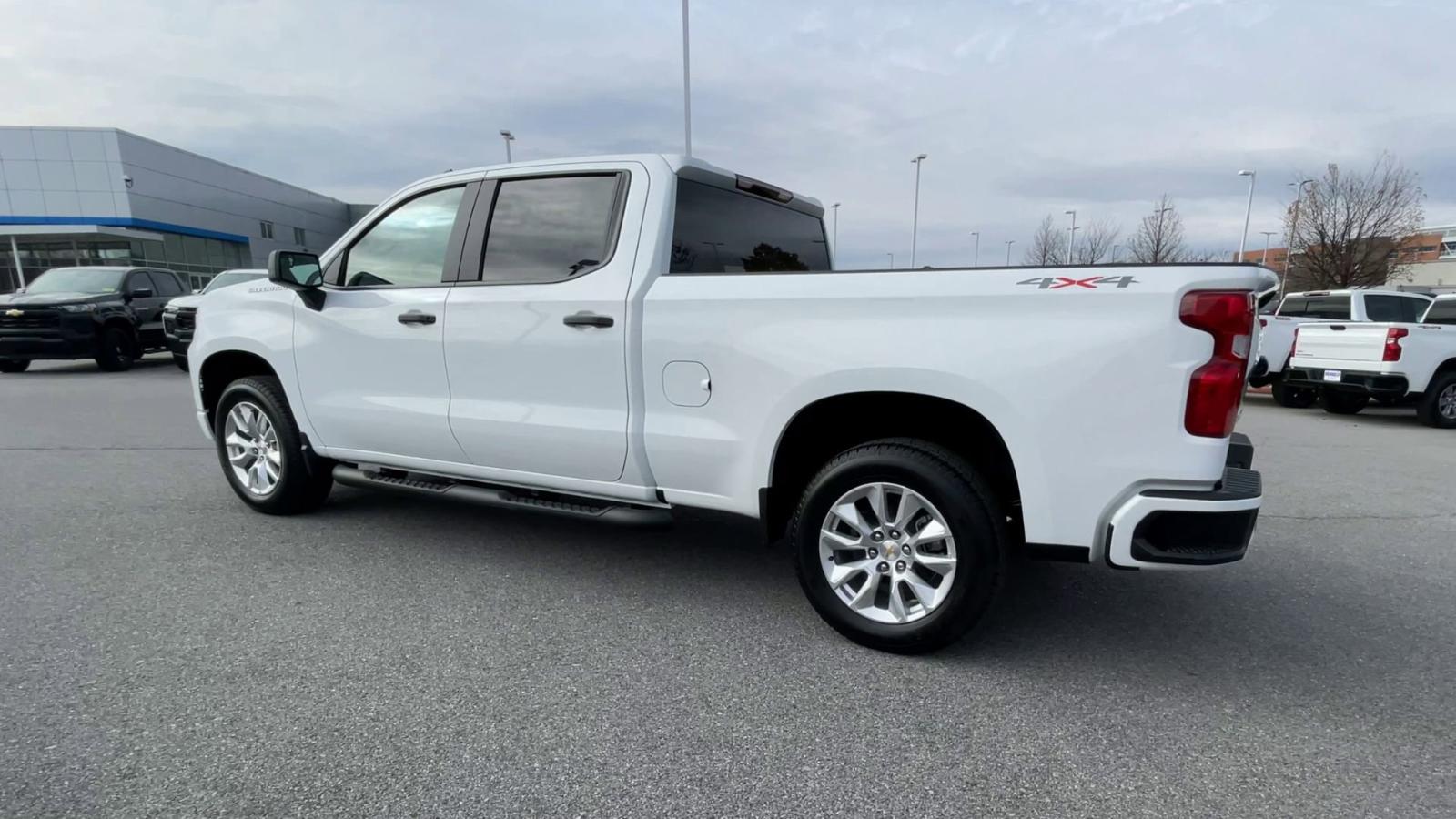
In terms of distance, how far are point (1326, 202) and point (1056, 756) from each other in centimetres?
3016

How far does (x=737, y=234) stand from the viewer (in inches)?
154

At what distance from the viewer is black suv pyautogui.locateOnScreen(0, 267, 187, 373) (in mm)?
12578

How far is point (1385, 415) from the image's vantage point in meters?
10.7

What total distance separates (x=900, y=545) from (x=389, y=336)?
9.11 feet

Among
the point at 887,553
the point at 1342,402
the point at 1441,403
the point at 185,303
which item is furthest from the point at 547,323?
the point at 185,303

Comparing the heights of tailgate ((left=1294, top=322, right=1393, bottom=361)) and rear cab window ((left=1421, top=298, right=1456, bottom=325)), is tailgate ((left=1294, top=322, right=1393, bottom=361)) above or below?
below

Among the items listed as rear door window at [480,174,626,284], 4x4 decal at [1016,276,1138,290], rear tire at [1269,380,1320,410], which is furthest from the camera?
rear tire at [1269,380,1320,410]

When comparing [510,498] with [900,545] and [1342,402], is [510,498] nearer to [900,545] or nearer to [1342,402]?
[900,545]

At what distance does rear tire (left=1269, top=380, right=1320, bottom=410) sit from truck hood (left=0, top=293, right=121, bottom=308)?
19099mm

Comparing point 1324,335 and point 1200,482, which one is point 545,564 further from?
point 1324,335

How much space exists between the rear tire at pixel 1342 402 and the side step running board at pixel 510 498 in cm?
1105

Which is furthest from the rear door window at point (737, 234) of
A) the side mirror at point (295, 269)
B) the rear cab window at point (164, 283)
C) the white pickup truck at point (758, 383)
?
the rear cab window at point (164, 283)

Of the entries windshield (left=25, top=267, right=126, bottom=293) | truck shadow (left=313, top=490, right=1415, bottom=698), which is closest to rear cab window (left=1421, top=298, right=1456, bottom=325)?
truck shadow (left=313, top=490, right=1415, bottom=698)

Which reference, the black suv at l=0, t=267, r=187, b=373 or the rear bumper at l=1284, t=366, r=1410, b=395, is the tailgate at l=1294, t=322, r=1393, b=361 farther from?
the black suv at l=0, t=267, r=187, b=373
